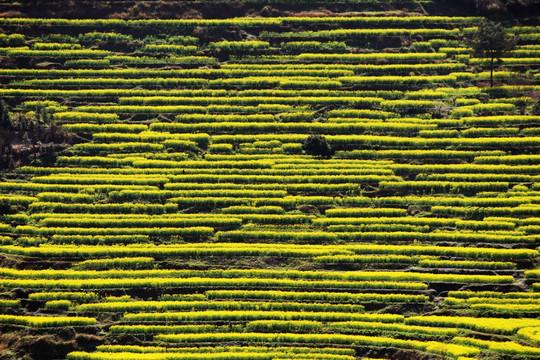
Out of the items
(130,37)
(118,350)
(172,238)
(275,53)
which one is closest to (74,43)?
(130,37)

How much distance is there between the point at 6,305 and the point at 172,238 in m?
13.7

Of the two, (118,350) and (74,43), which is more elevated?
(74,43)

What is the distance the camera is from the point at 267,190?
2793 inches

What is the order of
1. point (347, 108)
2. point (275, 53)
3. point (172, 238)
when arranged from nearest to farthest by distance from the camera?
point (172, 238), point (347, 108), point (275, 53)

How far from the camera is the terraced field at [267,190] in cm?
5766

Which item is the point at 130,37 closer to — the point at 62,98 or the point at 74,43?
the point at 74,43

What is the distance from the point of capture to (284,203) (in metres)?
69.4

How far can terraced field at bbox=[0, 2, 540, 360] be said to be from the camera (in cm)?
5766

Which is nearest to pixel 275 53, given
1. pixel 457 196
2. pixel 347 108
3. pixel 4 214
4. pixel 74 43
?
pixel 347 108

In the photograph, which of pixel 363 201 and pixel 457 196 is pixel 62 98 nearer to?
pixel 363 201

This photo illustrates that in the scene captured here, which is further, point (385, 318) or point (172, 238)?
point (172, 238)

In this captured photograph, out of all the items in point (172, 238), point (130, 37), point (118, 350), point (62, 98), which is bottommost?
point (118, 350)

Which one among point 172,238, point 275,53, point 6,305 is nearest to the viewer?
point 6,305

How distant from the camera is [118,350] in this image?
56.1m
